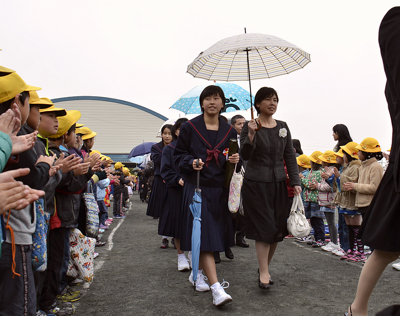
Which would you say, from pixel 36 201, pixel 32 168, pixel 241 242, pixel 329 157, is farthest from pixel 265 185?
pixel 329 157

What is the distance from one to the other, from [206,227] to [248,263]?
1794 mm

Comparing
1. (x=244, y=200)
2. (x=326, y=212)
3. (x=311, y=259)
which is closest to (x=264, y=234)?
(x=244, y=200)

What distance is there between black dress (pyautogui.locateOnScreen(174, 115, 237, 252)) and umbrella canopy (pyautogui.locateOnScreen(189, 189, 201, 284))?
0.21 ft

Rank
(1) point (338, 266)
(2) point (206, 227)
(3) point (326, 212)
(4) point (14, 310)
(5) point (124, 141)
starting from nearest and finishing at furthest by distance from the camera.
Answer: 1. (4) point (14, 310)
2. (2) point (206, 227)
3. (1) point (338, 266)
4. (3) point (326, 212)
5. (5) point (124, 141)

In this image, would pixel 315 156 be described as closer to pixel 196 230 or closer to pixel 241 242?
pixel 241 242

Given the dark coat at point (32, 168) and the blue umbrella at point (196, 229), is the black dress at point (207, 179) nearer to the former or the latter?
the blue umbrella at point (196, 229)

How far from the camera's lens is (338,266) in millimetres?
5016

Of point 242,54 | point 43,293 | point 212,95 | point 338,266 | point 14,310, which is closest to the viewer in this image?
point 14,310

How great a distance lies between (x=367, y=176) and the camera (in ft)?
17.4

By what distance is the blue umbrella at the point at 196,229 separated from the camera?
3.63m

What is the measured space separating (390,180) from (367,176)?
317 centimetres

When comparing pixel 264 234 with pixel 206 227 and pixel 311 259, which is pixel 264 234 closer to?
pixel 206 227

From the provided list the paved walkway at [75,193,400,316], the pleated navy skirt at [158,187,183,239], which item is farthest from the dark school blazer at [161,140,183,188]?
the paved walkway at [75,193,400,316]

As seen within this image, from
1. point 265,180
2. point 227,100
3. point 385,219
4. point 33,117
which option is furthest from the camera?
point 227,100
